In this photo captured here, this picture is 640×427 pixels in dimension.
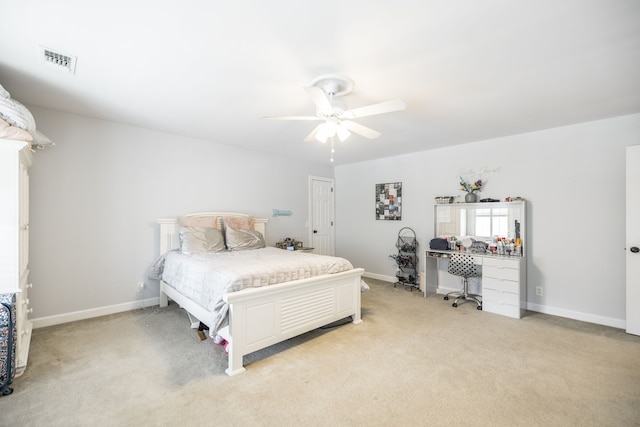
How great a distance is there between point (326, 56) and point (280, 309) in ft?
6.77

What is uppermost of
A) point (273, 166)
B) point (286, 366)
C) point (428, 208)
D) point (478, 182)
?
point (273, 166)

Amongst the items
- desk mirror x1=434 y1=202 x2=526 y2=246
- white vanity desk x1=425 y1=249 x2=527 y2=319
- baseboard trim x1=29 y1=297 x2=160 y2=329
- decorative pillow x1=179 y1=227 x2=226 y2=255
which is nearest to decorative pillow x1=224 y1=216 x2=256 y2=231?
decorative pillow x1=179 y1=227 x2=226 y2=255

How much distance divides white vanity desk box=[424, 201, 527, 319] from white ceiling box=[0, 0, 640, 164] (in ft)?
4.40

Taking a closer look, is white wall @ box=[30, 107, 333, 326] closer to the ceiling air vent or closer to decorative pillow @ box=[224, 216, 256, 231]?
decorative pillow @ box=[224, 216, 256, 231]

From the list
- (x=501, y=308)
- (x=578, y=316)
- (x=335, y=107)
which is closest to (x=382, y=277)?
(x=501, y=308)

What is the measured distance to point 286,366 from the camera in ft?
7.74

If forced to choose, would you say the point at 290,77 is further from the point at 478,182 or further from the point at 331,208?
the point at 331,208

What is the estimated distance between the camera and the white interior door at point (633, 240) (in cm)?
296

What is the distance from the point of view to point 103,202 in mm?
3455

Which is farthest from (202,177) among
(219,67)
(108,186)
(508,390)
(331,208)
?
(508,390)

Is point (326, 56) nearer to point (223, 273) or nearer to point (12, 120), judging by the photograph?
point (223, 273)

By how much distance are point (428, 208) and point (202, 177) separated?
141 inches

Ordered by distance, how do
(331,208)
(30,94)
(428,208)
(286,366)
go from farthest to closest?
1. (331,208)
2. (428,208)
3. (30,94)
4. (286,366)

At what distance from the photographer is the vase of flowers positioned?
417 cm
